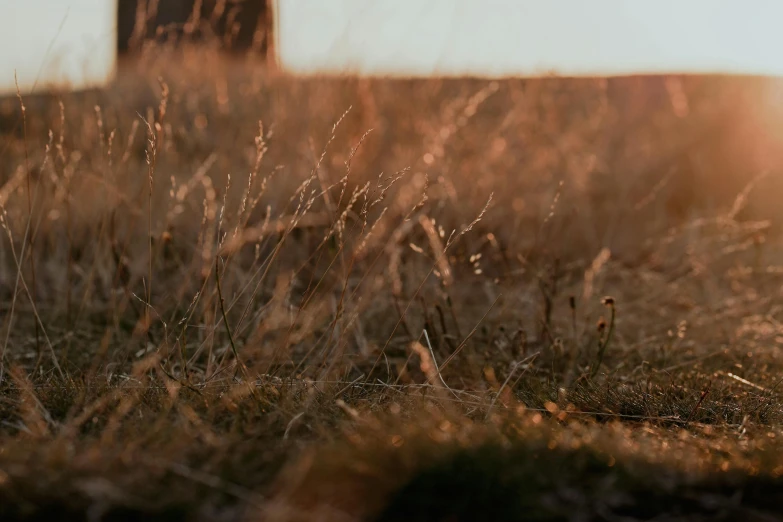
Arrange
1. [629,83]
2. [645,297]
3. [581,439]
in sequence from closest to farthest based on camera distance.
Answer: [581,439], [645,297], [629,83]

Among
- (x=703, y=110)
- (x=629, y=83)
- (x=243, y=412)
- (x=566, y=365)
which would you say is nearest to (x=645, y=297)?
(x=566, y=365)

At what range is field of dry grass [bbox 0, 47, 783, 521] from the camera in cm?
121

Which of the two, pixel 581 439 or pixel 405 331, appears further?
pixel 405 331

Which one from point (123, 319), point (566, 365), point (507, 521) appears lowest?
point (123, 319)

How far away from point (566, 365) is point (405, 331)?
56cm

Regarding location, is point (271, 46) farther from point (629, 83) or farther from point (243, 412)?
point (243, 412)

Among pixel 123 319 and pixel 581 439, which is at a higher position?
pixel 581 439

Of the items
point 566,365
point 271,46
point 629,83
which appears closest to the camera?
point 566,365

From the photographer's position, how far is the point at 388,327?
2590 millimetres

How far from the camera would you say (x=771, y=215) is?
4547 millimetres

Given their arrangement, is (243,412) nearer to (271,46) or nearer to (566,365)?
(566,365)

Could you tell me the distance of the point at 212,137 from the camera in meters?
4.72

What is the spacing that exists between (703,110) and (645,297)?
3255 mm

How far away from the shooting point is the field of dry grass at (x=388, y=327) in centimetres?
121
